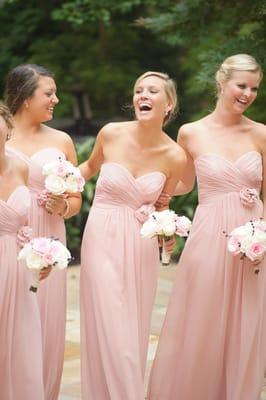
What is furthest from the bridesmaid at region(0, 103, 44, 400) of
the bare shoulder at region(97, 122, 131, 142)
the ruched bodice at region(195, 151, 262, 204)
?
the ruched bodice at region(195, 151, 262, 204)

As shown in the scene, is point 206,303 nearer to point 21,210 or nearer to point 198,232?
point 198,232

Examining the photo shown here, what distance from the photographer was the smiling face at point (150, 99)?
21.7ft

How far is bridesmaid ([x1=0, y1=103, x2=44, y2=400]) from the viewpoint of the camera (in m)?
5.75

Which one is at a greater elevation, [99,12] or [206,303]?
[99,12]

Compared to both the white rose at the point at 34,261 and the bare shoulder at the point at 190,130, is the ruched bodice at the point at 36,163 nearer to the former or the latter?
the bare shoulder at the point at 190,130

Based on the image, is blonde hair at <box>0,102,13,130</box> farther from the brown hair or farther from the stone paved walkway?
the stone paved walkway

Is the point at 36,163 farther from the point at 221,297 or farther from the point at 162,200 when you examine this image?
the point at 221,297

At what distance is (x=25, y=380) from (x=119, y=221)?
1.26 m

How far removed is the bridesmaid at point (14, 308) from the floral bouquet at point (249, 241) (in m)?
1.27

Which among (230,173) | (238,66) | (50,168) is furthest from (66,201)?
(238,66)

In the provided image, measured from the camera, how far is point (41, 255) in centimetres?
559

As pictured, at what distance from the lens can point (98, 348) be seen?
6414mm

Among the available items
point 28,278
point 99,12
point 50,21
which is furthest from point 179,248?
point 28,278

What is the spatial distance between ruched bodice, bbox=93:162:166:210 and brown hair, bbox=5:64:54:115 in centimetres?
72
